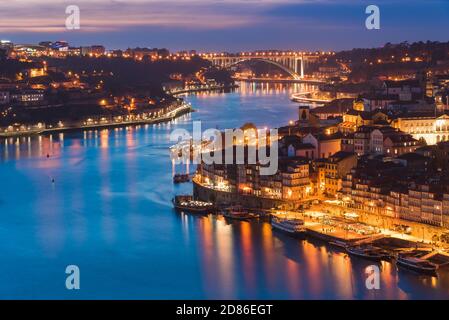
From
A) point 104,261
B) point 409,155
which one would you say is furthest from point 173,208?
point 409,155

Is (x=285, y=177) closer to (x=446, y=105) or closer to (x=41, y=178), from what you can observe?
(x=41, y=178)

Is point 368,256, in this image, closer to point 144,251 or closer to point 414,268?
point 414,268

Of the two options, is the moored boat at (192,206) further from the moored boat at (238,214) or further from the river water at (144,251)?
the moored boat at (238,214)

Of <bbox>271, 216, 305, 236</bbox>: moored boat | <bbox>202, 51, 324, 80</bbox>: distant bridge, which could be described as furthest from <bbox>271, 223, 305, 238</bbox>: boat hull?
<bbox>202, 51, 324, 80</bbox>: distant bridge

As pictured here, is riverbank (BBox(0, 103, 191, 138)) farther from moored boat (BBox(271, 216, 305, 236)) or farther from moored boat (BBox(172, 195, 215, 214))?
moored boat (BBox(271, 216, 305, 236))

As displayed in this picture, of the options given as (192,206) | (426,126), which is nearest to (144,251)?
(192,206)

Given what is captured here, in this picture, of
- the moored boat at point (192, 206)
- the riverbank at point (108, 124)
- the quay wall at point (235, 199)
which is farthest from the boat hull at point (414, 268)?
the riverbank at point (108, 124)
